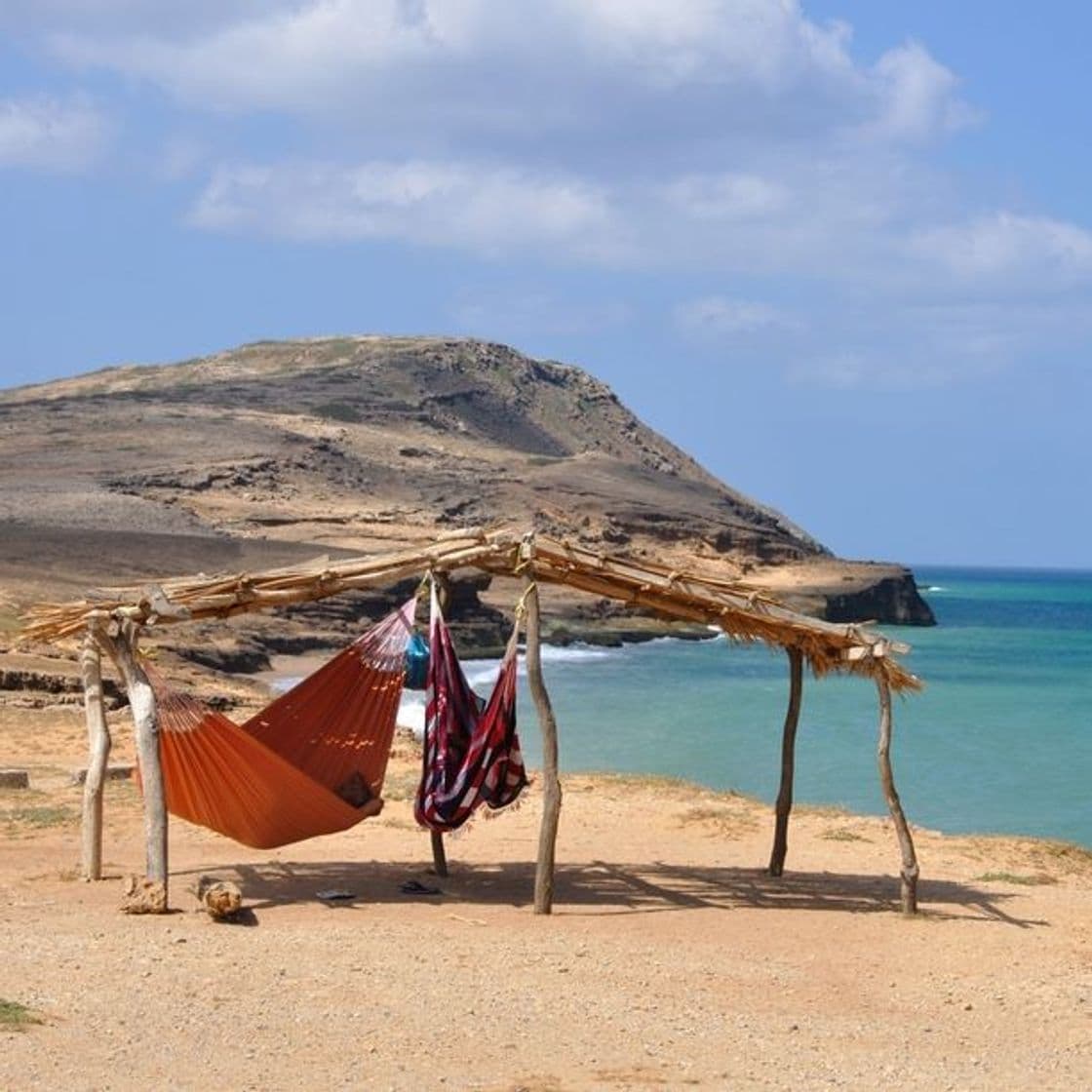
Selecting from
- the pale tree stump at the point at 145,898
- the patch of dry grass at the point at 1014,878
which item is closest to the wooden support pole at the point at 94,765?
the pale tree stump at the point at 145,898

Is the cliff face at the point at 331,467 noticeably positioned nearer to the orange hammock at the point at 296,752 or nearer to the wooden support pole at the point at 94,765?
the wooden support pole at the point at 94,765

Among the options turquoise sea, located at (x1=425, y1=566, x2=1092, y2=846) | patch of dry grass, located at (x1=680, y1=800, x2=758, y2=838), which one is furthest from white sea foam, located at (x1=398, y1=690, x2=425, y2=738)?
patch of dry grass, located at (x1=680, y1=800, x2=758, y2=838)

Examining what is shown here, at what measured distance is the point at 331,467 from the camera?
205ft

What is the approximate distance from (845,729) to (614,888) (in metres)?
16.7

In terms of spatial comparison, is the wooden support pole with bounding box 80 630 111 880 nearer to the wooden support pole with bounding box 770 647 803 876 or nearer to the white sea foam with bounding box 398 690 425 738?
the wooden support pole with bounding box 770 647 803 876

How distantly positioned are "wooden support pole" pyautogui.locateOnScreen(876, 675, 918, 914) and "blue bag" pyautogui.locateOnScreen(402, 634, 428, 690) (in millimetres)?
2721

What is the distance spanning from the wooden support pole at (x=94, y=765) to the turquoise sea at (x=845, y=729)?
7.28 metres

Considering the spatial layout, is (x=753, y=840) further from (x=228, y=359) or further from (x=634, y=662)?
(x=228, y=359)

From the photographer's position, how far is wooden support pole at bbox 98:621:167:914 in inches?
351

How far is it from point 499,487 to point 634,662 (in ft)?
72.1

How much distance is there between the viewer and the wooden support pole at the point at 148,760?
8906 millimetres

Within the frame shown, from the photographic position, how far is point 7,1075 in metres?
5.70

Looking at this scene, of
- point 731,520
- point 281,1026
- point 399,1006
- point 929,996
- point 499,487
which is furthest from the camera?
point 731,520

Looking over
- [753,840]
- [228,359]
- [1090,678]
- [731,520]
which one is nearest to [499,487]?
[731,520]
